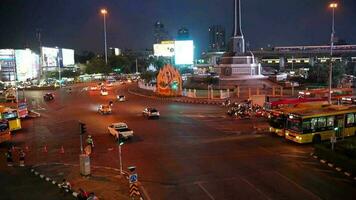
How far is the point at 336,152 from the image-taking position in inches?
891

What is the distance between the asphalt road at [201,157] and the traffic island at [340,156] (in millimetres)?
648

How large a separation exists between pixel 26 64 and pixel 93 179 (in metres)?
129

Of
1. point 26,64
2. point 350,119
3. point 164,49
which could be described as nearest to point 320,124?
point 350,119

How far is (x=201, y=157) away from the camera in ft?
79.2

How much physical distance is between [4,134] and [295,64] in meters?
178

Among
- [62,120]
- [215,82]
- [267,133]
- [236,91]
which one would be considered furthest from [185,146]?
[215,82]

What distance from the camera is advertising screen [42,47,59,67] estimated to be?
468ft

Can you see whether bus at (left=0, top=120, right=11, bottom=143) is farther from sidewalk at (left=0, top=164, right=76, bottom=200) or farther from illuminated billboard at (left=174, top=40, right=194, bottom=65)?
illuminated billboard at (left=174, top=40, right=194, bottom=65)

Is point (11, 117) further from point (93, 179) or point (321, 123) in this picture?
point (321, 123)

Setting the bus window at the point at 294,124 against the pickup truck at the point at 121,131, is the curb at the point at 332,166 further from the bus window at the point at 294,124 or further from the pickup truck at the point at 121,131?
the pickup truck at the point at 121,131

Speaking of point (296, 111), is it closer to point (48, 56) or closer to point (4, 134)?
point (4, 134)

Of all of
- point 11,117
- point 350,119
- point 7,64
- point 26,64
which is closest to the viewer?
point 350,119

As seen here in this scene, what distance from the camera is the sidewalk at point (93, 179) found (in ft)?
59.1

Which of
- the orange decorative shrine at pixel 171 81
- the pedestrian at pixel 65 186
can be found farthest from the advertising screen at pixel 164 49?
the pedestrian at pixel 65 186
